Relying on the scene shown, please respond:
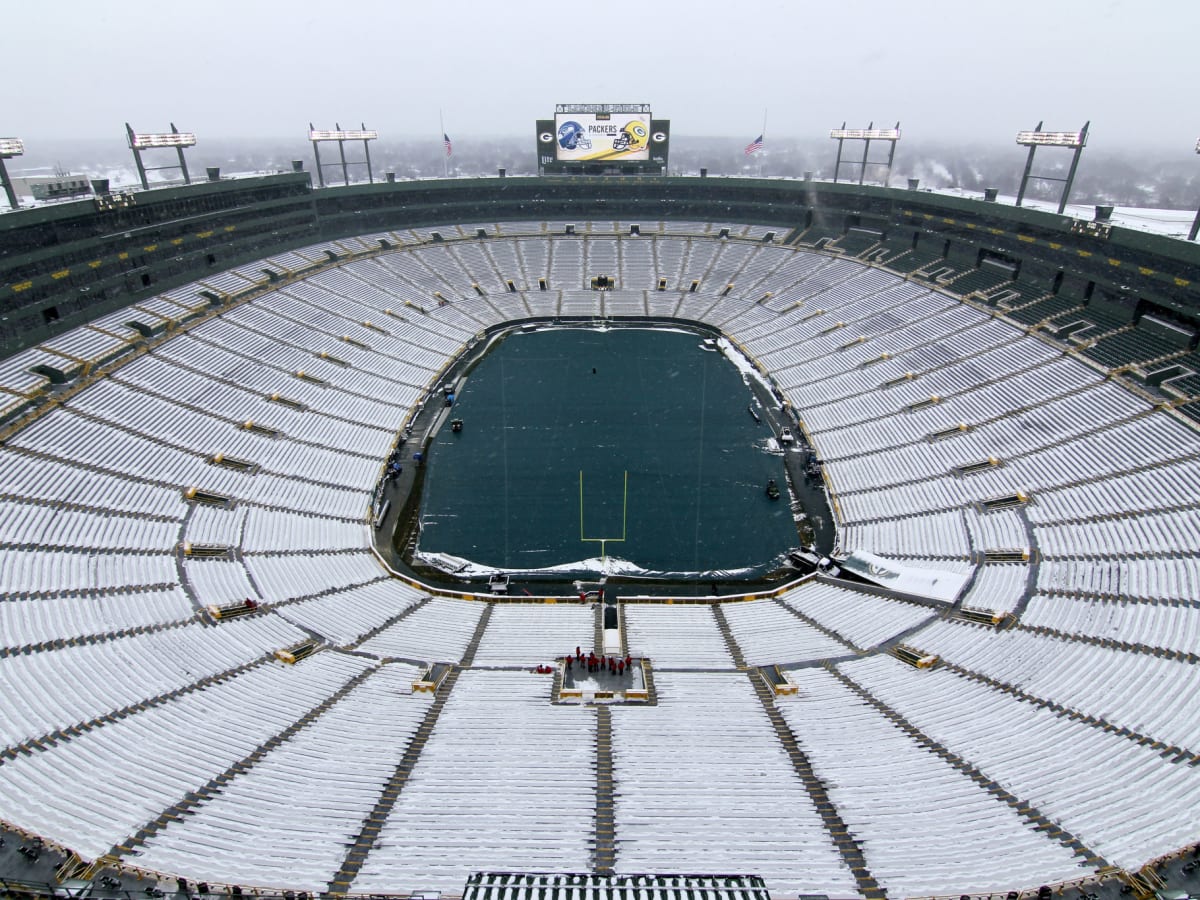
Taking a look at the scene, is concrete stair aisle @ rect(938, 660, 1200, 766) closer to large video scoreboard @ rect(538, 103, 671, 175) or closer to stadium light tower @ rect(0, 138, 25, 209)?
stadium light tower @ rect(0, 138, 25, 209)

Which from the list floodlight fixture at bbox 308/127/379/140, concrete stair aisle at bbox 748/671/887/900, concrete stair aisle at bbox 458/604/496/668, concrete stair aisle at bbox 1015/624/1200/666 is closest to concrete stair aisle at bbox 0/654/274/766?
concrete stair aisle at bbox 458/604/496/668

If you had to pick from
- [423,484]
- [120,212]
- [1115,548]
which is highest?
[120,212]

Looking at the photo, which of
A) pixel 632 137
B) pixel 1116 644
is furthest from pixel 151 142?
pixel 1116 644

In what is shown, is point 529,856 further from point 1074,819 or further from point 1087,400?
point 1087,400

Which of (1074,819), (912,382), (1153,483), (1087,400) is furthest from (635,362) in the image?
(1074,819)

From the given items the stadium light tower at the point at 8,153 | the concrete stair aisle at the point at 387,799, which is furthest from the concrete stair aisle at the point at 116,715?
the stadium light tower at the point at 8,153

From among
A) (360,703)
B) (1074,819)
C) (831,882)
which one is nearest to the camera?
(831,882)

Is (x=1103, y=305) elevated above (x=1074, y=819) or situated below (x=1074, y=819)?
above

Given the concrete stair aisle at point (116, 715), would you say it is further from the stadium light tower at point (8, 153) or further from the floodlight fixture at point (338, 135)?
the floodlight fixture at point (338, 135)
